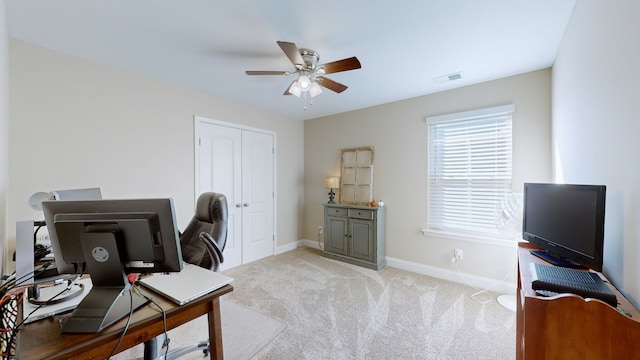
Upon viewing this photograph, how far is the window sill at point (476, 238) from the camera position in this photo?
292cm

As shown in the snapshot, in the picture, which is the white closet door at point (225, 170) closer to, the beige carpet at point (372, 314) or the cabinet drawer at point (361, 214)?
the beige carpet at point (372, 314)

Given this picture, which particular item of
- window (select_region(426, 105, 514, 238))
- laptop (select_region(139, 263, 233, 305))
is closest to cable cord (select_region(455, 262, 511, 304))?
window (select_region(426, 105, 514, 238))

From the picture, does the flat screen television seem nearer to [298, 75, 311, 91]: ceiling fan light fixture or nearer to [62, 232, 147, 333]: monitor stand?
[298, 75, 311, 91]: ceiling fan light fixture

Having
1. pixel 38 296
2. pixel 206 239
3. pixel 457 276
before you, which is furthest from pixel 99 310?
pixel 457 276

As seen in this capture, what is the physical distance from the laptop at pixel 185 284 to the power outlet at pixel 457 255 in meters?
2.94

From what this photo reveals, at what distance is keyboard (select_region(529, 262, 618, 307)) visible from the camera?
98 cm

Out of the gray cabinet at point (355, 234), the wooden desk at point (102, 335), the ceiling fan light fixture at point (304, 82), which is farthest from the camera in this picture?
the gray cabinet at point (355, 234)

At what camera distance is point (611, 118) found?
3.97 feet

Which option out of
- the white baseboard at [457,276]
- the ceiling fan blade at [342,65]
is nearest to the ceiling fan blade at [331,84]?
the ceiling fan blade at [342,65]

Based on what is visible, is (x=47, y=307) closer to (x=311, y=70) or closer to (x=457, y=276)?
(x=311, y=70)

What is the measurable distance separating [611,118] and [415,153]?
2410 millimetres

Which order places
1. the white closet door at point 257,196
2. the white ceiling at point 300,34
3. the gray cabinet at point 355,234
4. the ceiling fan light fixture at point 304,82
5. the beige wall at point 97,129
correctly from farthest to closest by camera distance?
the white closet door at point 257,196 < the gray cabinet at point 355,234 < the ceiling fan light fixture at point 304,82 < the beige wall at point 97,129 < the white ceiling at point 300,34

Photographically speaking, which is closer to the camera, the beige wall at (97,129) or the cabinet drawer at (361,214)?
the beige wall at (97,129)

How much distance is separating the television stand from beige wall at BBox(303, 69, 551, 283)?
1.43 meters
